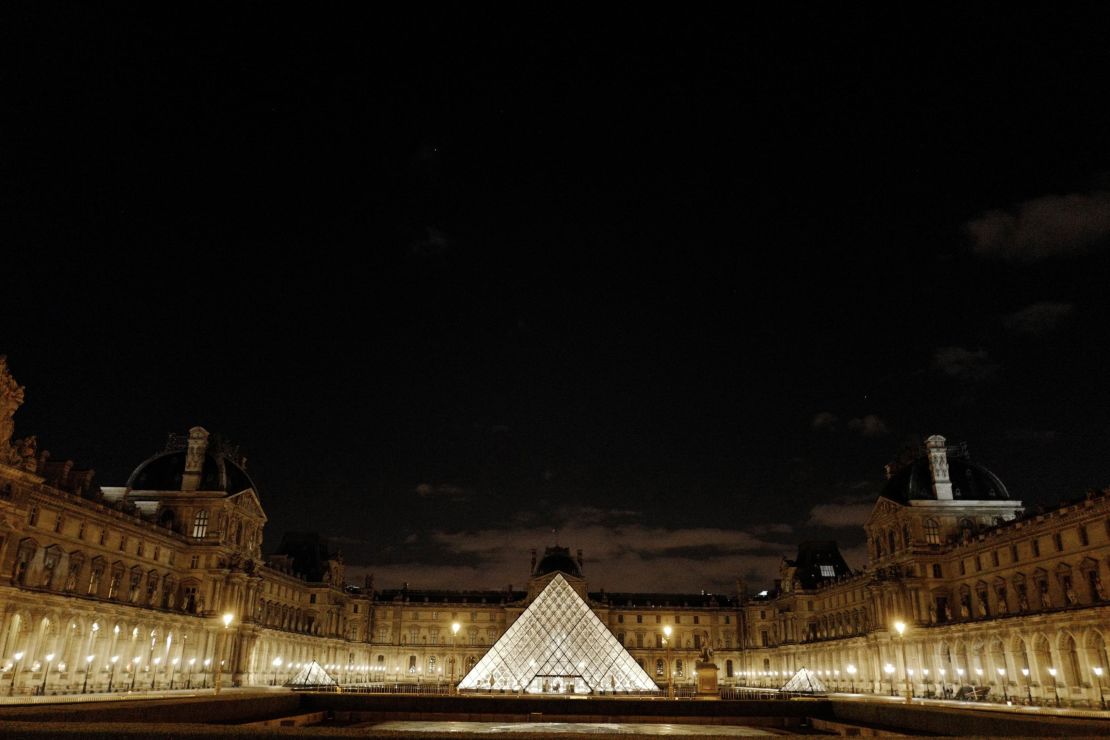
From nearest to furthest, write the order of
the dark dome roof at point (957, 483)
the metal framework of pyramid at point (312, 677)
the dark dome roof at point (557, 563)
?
the metal framework of pyramid at point (312, 677) < the dark dome roof at point (957, 483) < the dark dome roof at point (557, 563)

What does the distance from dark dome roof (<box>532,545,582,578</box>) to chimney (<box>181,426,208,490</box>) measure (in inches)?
1509

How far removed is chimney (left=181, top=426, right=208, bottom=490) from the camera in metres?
47.6

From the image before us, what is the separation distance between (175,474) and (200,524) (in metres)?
3.81

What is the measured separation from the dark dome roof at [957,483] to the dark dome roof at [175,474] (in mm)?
41579

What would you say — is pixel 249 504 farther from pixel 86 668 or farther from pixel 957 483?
pixel 957 483

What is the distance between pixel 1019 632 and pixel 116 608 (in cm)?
4150

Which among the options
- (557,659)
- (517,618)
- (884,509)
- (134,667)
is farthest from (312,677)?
(884,509)

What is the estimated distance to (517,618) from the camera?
5106cm

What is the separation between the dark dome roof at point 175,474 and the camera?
47500mm

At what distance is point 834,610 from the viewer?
196ft

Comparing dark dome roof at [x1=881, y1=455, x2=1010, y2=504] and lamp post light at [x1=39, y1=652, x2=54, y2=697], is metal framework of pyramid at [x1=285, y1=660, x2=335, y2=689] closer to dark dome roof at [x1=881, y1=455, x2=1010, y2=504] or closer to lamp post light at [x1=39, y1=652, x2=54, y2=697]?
lamp post light at [x1=39, y1=652, x2=54, y2=697]

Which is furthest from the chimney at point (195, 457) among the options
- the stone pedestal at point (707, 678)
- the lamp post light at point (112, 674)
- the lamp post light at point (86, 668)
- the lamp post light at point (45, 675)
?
the stone pedestal at point (707, 678)

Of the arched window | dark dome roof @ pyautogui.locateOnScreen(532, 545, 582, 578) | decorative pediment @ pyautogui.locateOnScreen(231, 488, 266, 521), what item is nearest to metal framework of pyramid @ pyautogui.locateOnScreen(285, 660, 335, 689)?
the arched window

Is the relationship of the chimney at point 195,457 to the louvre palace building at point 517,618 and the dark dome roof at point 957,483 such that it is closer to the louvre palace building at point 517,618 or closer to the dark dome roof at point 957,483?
the louvre palace building at point 517,618
